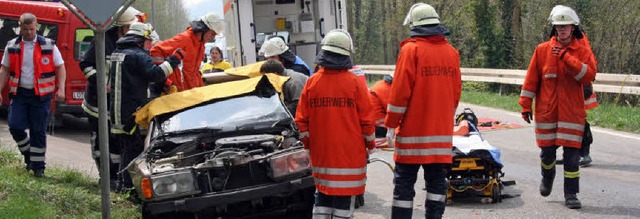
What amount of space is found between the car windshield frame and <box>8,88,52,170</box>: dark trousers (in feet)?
6.57

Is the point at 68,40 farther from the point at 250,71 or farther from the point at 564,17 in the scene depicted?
the point at 564,17

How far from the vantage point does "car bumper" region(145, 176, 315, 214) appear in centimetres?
610

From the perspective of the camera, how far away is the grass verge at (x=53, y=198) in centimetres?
657

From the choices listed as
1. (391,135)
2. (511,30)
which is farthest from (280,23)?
(511,30)

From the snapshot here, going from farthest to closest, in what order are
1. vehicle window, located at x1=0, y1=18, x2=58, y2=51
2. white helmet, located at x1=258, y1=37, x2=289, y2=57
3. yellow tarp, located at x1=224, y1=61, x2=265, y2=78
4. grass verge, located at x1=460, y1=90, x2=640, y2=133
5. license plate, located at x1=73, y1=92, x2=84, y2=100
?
vehicle window, located at x1=0, y1=18, x2=58, y2=51 < license plate, located at x1=73, y1=92, x2=84, y2=100 < grass verge, located at x1=460, y1=90, x2=640, y2=133 < white helmet, located at x1=258, y1=37, x2=289, y2=57 < yellow tarp, located at x1=224, y1=61, x2=265, y2=78

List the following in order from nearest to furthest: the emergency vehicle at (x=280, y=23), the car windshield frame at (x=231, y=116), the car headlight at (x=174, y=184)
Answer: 1. the car headlight at (x=174, y=184)
2. the car windshield frame at (x=231, y=116)
3. the emergency vehicle at (x=280, y=23)

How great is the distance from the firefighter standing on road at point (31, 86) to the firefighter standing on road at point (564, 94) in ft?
16.7

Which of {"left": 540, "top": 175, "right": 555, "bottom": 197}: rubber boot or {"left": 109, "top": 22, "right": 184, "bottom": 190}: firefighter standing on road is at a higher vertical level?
{"left": 109, "top": 22, "right": 184, "bottom": 190}: firefighter standing on road

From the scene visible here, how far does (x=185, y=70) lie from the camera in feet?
29.7

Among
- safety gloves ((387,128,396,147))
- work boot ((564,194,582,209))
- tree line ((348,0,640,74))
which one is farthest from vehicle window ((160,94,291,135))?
tree line ((348,0,640,74))

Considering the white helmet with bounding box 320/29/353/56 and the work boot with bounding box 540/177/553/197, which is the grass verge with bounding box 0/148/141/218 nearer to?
the white helmet with bounding box 320/29/353/56

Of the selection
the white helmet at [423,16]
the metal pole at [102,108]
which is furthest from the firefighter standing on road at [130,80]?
the white helmet at [423,16]

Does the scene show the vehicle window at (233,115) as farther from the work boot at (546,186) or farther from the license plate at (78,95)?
the license plate at (78,95)

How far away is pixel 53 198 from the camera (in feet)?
23.8
